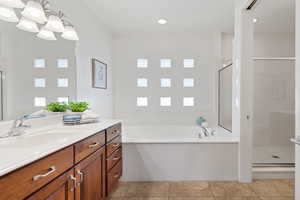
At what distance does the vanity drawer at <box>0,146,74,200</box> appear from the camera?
0.78 metres

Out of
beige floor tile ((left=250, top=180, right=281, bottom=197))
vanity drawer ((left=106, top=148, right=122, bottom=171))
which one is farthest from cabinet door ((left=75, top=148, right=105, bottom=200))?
beige floor tile ((left=250, top=180, right=281, bottom=197))

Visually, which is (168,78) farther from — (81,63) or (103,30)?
(81,63)

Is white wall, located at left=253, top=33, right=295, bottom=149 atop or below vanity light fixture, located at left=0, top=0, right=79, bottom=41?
below

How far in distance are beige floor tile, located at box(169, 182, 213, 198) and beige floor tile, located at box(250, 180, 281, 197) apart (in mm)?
553

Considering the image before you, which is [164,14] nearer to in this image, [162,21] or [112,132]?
[162,21]

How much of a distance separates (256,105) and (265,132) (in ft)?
1.64

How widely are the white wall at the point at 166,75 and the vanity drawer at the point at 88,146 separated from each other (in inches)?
88.5

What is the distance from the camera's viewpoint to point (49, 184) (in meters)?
1.03

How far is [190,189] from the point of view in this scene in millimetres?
2281

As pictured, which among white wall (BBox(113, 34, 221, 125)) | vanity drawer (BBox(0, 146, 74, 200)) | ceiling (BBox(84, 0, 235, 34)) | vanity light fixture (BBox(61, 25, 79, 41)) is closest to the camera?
vanity drawer (BBox(0, 146, 74, 200))

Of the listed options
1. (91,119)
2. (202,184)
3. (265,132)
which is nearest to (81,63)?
(91,119)

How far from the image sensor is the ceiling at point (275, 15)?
2.78 metres

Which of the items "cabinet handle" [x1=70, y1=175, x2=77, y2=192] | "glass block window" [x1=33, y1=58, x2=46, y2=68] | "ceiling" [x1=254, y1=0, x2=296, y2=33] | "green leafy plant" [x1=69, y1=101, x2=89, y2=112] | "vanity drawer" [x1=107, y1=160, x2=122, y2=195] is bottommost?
"vanity drawer" [x1=107, y1=160, x2=122, y2=195]

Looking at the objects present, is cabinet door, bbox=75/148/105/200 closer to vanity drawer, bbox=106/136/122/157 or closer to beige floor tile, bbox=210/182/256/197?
vanity drawer, bbox=106/136/122/157
